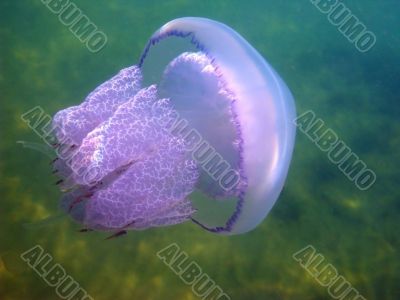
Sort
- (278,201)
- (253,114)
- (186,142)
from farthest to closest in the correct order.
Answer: (278,201), (186,142), (253,114)

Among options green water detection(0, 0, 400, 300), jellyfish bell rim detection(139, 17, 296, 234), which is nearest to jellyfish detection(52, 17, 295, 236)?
jellyfish bell rim detection(139, 17, 296, 234)

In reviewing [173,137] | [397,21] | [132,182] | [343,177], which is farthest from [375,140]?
[132,182]

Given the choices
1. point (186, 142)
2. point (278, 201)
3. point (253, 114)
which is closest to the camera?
point (253, 114)

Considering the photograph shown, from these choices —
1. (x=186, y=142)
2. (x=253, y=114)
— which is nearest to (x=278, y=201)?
(x=186, y=142)

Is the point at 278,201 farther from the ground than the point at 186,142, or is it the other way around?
the point at 278,201

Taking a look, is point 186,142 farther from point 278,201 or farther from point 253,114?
point 278,201

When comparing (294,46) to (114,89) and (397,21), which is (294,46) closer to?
(397,21)

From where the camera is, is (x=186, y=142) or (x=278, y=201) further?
(x=278, y=201)
